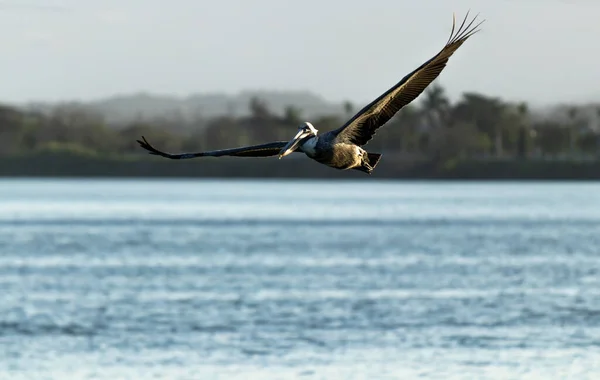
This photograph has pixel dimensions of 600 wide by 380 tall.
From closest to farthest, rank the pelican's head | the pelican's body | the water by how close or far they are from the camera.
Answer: the pelican's head < the pelican's body < the water

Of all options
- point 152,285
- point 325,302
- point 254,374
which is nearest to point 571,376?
point 254,374

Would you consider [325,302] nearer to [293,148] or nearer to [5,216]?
[293,148]

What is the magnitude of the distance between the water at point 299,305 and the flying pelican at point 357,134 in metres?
16.9

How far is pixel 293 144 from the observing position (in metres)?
15.3

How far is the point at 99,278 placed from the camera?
6028 cm

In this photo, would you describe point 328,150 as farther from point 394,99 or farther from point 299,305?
point 299,305

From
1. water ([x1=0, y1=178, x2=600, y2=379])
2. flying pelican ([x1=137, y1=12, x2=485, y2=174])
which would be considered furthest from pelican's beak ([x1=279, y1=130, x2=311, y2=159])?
water ([x1=0, y1=178, x2=600, y2=379])

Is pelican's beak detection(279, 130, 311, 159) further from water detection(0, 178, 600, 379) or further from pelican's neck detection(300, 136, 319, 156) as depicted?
water detection(0, 178, 600, 379)

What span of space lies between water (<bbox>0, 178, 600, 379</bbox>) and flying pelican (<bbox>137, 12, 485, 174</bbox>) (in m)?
16.9

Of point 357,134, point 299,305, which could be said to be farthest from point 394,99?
point 299,305

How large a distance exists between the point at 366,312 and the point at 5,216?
10080 centimetres

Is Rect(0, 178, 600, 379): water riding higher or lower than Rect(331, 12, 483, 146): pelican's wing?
lower

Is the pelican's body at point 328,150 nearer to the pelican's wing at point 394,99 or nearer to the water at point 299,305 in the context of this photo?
the pelican's wing at point 394,99

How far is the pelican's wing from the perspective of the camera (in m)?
15.6
